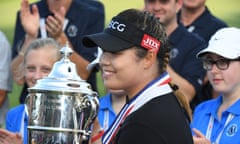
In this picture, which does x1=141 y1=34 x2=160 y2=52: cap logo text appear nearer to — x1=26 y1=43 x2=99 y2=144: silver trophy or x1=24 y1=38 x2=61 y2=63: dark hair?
x1=26 y1=43 x2=99 y2=144: silver trophy

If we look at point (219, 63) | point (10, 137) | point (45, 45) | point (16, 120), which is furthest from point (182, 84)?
point (10, 137)

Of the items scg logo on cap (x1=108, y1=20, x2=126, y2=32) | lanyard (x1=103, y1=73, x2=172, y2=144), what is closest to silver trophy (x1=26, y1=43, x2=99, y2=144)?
lanyard (x1=103, y1=73, x2=172, y2=144)

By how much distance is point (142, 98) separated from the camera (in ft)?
14.1

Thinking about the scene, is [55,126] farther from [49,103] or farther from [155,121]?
[155,121]

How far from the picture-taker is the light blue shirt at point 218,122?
19.2 ft

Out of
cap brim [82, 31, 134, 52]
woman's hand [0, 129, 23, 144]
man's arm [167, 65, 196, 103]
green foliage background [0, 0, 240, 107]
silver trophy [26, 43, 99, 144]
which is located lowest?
Result: green foliage background [0, 0, 240, 107]

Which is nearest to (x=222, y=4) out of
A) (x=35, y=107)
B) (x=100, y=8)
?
(x=100, y=8)

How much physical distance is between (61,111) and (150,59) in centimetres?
53

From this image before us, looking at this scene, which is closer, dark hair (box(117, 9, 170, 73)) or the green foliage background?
dark hair (box(117, 9, 170, 73))

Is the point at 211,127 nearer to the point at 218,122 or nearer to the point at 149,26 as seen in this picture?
the point at 218,122

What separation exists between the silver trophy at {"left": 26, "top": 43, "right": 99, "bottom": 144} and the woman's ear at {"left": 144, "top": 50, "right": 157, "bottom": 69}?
357 millimetres

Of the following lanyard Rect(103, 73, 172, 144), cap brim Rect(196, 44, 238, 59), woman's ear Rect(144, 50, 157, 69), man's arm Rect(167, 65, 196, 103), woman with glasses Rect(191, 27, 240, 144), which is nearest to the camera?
lanyard Rect(103, 73, 172, 144)

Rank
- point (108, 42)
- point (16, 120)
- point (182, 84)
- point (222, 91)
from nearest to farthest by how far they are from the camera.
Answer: point (108, 42)
point (222, 91)
point (16, 120)
point (182, 84)

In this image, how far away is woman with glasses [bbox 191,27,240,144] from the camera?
19.7 feet
